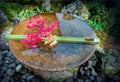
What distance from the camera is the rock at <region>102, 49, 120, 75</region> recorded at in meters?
5.14

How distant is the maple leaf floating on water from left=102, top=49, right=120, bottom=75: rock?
67.7 inches

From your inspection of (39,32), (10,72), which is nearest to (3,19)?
(10,72)

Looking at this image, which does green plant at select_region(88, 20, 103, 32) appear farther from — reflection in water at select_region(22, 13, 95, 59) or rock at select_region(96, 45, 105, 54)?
reflection in water at select_region(22, 13, 95, 59)

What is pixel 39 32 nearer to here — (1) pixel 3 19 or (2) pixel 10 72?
(2) pixel 10 72

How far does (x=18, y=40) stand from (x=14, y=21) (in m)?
2.33

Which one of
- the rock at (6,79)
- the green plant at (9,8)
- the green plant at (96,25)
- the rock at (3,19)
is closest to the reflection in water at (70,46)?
the rock at (6,79)

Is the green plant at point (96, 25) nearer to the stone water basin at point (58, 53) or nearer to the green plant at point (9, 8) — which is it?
the stone water basin at point (58, 53)

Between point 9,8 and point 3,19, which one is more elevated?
point 9,8

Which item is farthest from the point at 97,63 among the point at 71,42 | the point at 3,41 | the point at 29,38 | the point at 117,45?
the point at 3,41

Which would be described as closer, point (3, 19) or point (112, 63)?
point (112, 63)

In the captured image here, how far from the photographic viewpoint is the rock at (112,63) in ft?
16.9

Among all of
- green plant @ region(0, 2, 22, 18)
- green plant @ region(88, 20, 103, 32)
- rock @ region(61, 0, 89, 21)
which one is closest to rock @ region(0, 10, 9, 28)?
green plant @ region(0, 2, 22, 18)

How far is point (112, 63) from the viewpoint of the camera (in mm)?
5266

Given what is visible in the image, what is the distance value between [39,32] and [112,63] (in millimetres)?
2177
